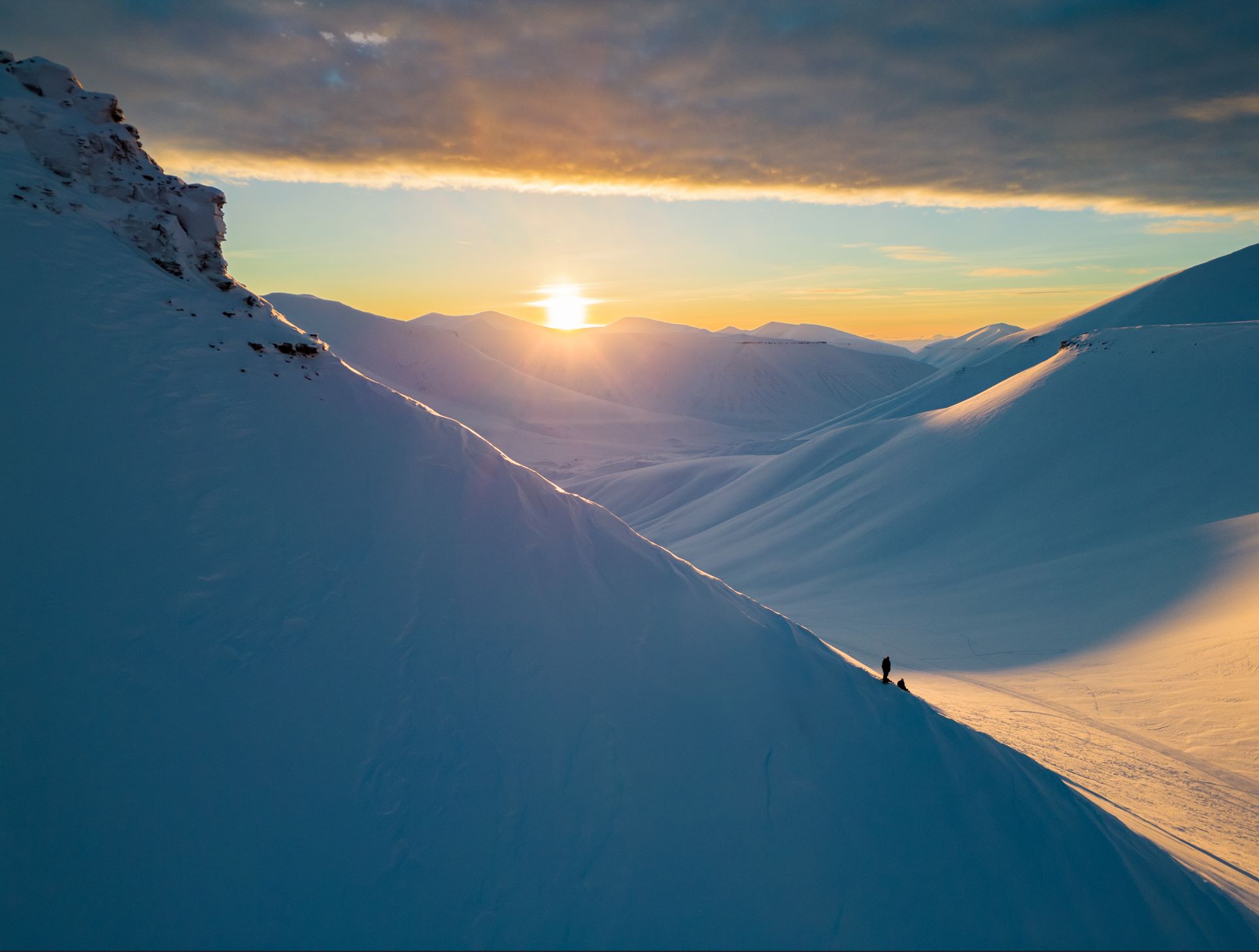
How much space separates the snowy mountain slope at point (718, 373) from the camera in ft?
360

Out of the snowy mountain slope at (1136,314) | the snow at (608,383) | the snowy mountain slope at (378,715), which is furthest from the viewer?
the snow at (608,383)

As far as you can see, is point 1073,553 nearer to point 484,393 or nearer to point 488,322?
point 484,393

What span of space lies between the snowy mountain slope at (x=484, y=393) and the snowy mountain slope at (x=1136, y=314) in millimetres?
26058

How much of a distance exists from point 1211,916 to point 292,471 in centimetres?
1002

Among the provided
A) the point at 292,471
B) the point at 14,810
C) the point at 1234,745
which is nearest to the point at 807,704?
the point at 292,471

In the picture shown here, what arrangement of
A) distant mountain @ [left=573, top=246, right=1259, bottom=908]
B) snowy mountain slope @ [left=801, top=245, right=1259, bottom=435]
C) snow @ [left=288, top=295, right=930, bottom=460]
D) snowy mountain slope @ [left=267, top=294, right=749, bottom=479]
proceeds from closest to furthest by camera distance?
distant mountain @ [left=573, top=246, right=1259, bottom=908], snowy mountain slope @ [left=801, top=245, right=1259, bottom=435], snow @ [left=288, top=295, right=930, bottom=460], snowy mountain slope @ [left=267, top=294, right=749, bottom=479]

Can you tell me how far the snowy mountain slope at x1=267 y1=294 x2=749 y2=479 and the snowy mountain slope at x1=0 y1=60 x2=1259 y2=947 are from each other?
6248cm

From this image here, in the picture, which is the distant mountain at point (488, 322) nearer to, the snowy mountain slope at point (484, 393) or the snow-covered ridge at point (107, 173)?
the snowy mountain slope at point (484, 393)

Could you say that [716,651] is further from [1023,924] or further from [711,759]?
[1023,924]

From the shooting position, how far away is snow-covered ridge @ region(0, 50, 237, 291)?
23.8ft

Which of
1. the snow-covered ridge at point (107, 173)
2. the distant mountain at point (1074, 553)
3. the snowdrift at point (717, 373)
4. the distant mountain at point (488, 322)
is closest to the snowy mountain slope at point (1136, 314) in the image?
the distant mountain at point (1074, 553)

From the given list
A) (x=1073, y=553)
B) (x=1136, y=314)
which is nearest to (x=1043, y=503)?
(x=1073, y=553)

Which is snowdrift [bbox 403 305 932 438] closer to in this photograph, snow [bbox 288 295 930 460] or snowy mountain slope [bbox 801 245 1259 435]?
snow [bbox 288 295 930 460]

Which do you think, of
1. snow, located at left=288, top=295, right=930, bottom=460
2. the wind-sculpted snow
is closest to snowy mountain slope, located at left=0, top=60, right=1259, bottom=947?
snow, located at left=288, top=295, right=930, bottom=460
